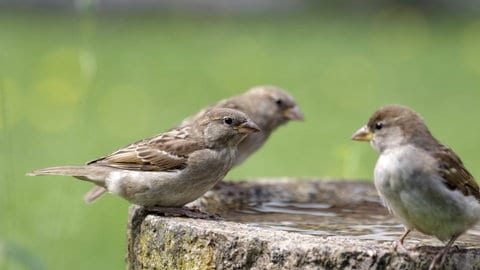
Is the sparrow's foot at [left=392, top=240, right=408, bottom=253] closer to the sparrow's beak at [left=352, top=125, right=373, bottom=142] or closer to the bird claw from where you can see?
the bird claw

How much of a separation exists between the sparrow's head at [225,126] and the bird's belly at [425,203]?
1.26 meters

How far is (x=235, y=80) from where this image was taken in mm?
13773

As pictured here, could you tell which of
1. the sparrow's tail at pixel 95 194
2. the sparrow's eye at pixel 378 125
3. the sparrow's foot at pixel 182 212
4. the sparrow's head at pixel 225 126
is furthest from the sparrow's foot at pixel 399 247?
the sparrow's tail at pixel 95 194

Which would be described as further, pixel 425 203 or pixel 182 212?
pixel 182 212

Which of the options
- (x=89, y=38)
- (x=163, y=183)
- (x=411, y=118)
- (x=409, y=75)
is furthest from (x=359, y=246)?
(x=409, y=75)

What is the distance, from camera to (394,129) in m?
4.29

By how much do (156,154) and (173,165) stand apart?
0.13 m

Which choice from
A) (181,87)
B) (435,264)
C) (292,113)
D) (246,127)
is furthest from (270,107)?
(181,87)

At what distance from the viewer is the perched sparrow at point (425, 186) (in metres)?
4.01

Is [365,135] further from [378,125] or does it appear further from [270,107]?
[270,107]

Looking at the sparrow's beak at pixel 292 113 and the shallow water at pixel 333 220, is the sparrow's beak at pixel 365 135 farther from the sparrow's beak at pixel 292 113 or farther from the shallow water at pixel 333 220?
the sparrow's beak at pixel 292 113

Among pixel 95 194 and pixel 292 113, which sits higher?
pixel 292 113

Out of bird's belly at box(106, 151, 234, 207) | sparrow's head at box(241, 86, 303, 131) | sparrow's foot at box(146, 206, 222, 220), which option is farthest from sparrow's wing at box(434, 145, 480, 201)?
sparrow's head at box(241, 86, 303, 131)

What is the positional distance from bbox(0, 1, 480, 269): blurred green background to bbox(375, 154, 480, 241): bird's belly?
1543mm
